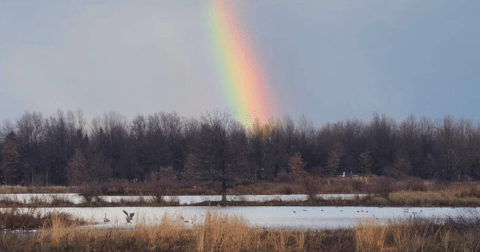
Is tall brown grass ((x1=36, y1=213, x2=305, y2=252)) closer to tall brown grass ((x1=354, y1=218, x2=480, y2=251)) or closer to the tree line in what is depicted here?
tall brown grass ((x1=354, y1=218, x2=480, y2=251))

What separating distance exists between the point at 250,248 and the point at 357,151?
76824 mm

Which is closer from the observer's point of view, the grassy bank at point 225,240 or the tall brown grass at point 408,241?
the tall brown grass at point 408,241

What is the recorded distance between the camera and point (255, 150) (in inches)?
3275

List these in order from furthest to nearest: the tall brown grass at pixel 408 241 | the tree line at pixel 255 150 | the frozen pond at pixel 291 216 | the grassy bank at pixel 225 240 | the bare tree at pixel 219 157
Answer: the tree line at pixel 255 150 → the bare tree at pixel 219 157 → the frozen pond at pixel 291 216 → the grassy bank at pixel 225 240 → the tall brown grass at pixel 408 241

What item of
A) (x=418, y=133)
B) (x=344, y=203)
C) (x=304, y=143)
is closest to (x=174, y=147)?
(x=304, y=143)

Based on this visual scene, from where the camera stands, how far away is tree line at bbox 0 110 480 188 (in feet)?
238

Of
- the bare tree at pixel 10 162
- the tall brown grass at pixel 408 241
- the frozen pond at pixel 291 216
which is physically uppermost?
the bare tree at pixel 10 162

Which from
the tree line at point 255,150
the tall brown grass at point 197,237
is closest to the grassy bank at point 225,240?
the tall brown grass at point 197,237

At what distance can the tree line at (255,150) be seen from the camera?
72625 millimetres

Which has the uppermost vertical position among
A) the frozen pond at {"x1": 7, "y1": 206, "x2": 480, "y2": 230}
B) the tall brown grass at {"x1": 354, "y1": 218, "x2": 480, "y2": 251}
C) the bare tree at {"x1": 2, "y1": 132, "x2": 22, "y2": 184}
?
the bare tree at {"x1": 2, "y1": 132, "x2": 22, "y2": 184}

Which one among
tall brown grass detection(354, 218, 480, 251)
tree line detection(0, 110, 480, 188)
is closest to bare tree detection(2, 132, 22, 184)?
tree line detection(0, 110, 480, 188)

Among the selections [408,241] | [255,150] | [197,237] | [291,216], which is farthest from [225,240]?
[255,150]

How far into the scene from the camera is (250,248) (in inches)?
424

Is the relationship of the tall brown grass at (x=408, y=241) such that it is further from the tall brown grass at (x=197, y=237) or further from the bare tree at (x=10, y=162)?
the bare tree at (x=10, y=162)
